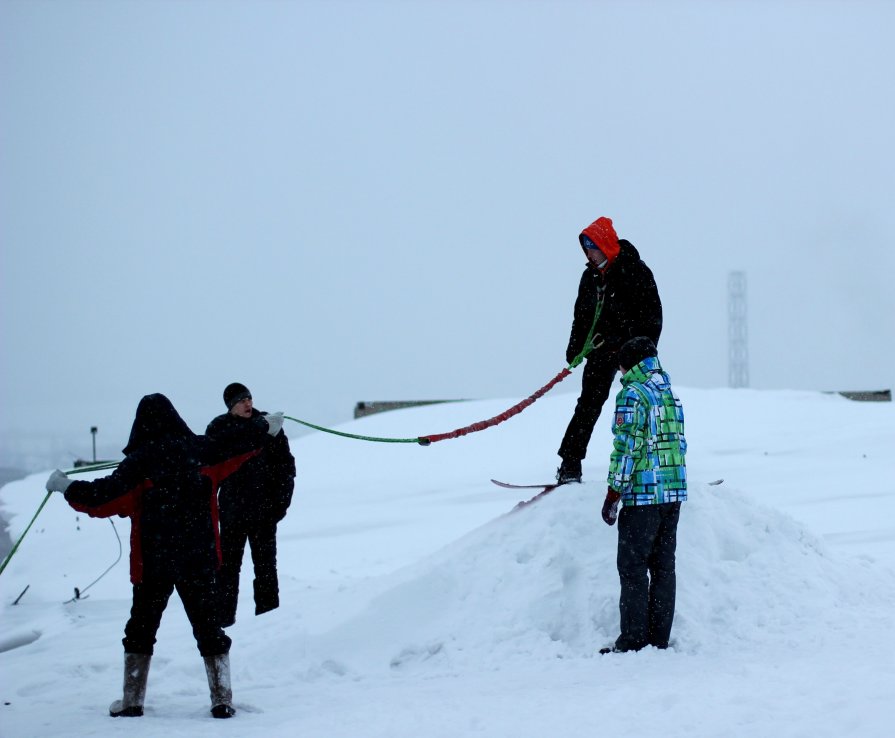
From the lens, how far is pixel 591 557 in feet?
20.0

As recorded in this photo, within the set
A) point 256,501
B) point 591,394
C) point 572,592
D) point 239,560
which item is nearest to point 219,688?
point 256,501

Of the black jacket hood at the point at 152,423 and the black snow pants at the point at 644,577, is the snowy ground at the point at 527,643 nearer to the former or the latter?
the black snow pants at the point at 644,577

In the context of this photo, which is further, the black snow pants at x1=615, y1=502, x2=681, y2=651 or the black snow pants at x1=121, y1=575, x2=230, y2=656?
the black snow pants at x1=615, y1=502, x2=681, y2=651

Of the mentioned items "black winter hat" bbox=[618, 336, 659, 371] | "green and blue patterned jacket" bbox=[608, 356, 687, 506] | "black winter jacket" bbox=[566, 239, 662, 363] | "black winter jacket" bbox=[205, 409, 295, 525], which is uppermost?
"black winter jacket" bbox=[566, 239, 662, 363]

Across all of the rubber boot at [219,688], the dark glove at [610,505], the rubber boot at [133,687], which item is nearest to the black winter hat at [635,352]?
the dark glove at [610,505]

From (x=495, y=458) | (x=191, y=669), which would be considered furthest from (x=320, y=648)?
→ (x=495, y=458)

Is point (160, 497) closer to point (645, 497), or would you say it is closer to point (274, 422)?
point (274, 422)

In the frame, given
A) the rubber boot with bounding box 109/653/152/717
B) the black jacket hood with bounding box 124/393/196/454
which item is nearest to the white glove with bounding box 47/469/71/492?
the black jacket hood with bounding box 124/393/196/454

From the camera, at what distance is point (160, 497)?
4.56 m

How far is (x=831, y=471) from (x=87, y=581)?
1079 centimetres

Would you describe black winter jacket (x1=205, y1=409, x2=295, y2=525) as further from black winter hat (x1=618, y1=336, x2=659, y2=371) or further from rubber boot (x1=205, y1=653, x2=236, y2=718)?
black winter hat (x1=618, y1=336, x2=659, y2=371)

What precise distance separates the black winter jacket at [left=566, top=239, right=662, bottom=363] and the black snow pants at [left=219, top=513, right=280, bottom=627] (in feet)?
8.92

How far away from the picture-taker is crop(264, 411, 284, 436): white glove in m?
5.10

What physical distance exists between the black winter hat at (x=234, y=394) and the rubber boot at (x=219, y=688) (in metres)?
1.91
